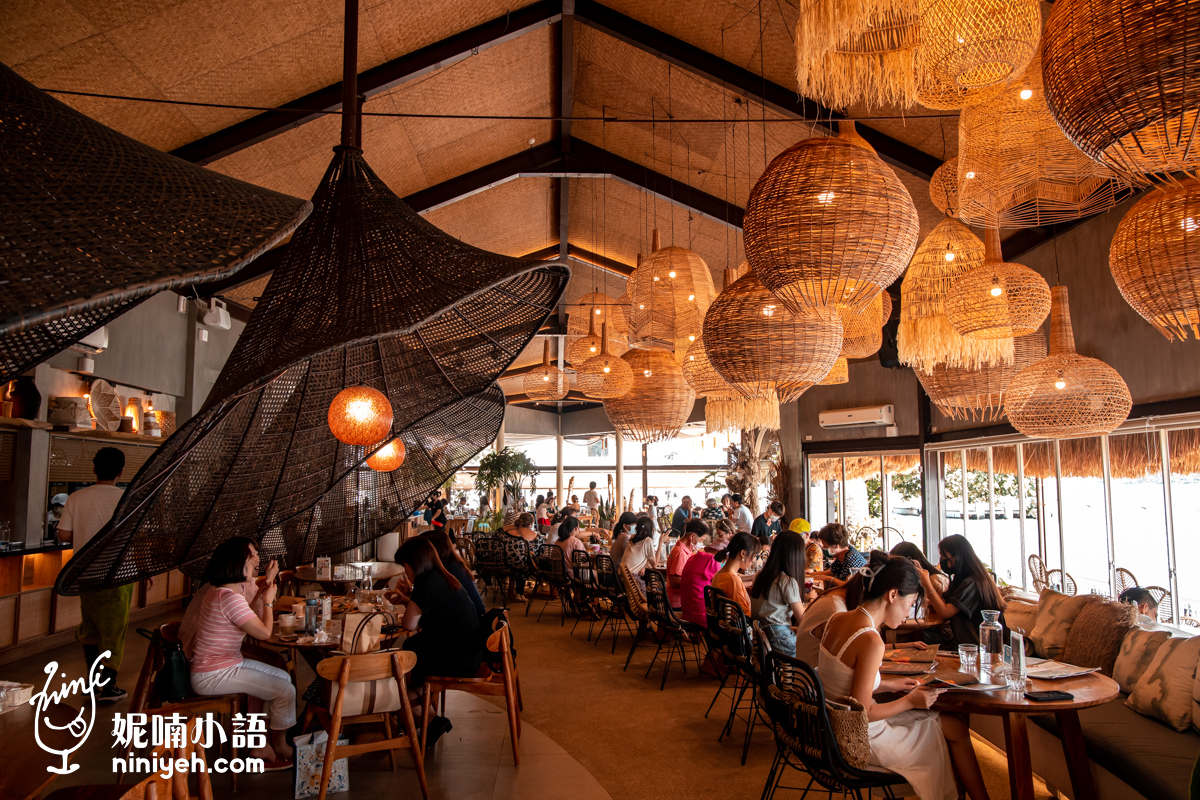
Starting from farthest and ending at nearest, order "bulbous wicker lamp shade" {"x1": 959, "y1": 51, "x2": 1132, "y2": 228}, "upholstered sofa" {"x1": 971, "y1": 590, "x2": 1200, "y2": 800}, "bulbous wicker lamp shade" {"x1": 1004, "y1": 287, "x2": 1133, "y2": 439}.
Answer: "bulbous wicker lamp shade" {"x1": 1004, "y1": 287, "x2": 1133, "y2": 439}, "upholstered sofa" {"x1": 971, "y1": 590, "x2": 1200, "y2": 800}, "bulbous wicker lamp shade" {"x1": 959, "y1": 51, "x2": 1132, "y2": 228}

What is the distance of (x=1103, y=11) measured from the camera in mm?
1582

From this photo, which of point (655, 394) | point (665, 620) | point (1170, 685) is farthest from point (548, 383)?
point (1170, 685)

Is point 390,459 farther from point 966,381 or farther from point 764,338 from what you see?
point 966,381

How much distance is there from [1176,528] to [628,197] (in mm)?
8268

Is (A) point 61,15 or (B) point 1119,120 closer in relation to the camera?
(B) point 1119,120

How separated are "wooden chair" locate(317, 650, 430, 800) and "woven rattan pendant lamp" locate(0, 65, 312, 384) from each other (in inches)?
115

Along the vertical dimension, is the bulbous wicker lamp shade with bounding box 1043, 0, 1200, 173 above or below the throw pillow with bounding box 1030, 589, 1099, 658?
above

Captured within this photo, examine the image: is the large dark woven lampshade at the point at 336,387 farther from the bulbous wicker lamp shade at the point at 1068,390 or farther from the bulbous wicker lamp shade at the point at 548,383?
the bulbous wicker lamp shade at the point at 548,383

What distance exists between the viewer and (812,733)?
3.22 m

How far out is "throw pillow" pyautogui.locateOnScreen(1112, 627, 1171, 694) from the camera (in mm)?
4066

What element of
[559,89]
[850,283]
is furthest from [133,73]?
[850,283]

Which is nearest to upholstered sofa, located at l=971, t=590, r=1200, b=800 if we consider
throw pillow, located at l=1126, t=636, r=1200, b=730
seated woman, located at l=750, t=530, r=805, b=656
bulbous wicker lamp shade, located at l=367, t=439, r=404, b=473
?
throw pillow, located at l=1126, t=636, r=1200, b=730

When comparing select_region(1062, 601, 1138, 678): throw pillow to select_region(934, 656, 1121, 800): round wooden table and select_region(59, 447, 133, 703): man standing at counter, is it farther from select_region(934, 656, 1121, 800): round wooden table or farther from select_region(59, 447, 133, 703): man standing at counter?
select_region(59, 447, 133, 703): man standing at counter

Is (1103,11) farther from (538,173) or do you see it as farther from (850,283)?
(538,173)
